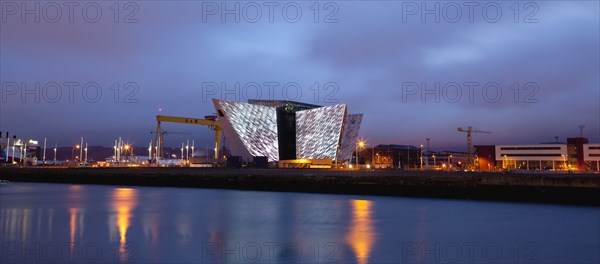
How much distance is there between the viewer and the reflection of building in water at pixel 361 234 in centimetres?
1688

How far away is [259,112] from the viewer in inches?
3420

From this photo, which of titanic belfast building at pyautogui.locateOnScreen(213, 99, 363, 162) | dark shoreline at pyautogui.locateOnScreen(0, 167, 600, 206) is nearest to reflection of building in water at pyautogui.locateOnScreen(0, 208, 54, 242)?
dark shoreline at pyautogui.locateOnScreen(0, 167, 600, 206)

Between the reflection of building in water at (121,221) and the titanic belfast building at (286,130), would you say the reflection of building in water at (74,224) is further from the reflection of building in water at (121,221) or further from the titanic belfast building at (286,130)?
the titanic belfast building at (286,130)

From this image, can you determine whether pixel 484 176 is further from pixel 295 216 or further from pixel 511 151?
pixel 511 151

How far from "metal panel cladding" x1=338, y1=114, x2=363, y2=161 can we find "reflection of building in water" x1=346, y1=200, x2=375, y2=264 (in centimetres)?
5343

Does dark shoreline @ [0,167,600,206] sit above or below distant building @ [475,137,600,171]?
below

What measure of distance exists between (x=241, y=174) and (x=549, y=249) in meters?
39.4

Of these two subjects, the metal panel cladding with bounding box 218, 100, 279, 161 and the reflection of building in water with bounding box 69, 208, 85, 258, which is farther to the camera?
the metal panel cladding with bounding box 218, 100, 279, 161

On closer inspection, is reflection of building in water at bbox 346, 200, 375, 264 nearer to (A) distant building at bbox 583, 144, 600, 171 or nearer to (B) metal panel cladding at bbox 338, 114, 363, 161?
(B) metal panel cladding at bbox 338, 114, 363, 161

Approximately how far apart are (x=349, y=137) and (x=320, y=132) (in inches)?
245

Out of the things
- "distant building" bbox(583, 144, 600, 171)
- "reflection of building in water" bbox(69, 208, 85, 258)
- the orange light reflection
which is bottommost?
the orange light reflection

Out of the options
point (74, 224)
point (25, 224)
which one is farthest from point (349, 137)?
point (25, 224)

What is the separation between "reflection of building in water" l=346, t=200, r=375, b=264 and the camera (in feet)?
55.4

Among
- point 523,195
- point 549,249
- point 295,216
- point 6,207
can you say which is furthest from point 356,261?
point 6,207
